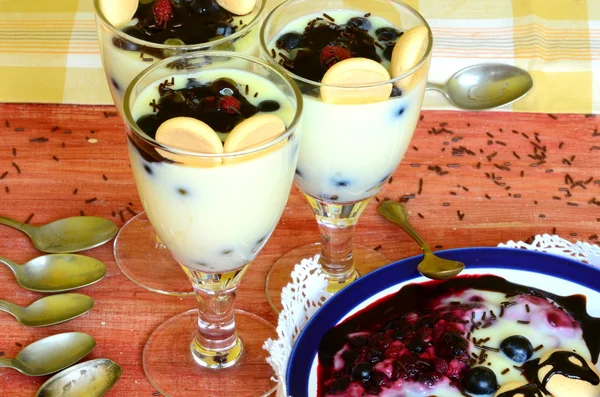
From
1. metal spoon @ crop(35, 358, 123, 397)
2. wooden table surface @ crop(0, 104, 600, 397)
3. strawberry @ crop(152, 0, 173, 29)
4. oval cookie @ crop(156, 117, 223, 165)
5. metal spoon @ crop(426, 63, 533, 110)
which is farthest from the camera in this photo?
metal spoon @ crop(426, 63, 533, 110)

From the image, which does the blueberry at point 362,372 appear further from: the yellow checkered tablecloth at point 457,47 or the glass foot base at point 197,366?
the yellow checkered tablecloth at point 457,47

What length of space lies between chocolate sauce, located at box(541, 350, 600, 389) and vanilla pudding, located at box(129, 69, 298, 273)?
0.43 m

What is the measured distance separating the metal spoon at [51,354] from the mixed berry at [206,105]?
1.36 feet

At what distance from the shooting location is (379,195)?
169 cm

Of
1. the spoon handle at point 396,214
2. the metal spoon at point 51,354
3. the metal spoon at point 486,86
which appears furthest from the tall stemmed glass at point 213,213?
the metal spoon at point 486,86

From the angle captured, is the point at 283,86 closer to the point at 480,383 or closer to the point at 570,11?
the point at 480,383

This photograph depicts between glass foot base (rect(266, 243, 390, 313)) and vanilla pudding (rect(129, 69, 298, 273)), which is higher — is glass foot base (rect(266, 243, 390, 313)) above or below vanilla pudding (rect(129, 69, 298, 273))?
below

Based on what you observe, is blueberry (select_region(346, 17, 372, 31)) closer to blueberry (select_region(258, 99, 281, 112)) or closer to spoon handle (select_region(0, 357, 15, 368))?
blueberry (select_region(258, 99, 281, 112))

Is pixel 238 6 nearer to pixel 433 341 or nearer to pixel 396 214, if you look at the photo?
pixel 396 214

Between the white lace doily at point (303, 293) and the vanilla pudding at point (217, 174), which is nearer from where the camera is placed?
the vanilla pudding at point (217, 174)

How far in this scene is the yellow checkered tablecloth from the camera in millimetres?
1982

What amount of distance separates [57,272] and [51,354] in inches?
7.6

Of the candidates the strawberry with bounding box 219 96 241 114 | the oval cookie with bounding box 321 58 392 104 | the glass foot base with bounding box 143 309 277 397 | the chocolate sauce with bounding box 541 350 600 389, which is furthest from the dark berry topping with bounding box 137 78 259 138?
the chocolate sauce with bounding box 541 350 600 389

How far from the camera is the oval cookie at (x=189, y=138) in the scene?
1053 millimetres
